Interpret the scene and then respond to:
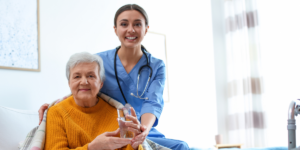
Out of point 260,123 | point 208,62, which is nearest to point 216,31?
point 208,62

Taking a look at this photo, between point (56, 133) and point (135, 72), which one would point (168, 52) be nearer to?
point (135, 72)

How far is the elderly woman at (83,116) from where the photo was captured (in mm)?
1230

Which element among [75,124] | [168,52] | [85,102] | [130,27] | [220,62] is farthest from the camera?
[220,62]

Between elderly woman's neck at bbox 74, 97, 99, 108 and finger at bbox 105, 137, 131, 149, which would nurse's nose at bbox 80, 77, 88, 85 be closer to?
elderly woman's neck at bbox 74, 97, 99, 108

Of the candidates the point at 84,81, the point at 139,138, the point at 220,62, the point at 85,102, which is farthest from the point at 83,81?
the point at 220,62

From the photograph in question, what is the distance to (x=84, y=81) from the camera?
137cm

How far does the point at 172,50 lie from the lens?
3764mm

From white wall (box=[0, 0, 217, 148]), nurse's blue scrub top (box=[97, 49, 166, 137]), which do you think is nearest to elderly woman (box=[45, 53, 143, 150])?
nurse's blue scrub top (box=[97, 49, 166, 137])

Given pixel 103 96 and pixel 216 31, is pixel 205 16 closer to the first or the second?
pixel 216 31

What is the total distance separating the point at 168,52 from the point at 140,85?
2.05 m

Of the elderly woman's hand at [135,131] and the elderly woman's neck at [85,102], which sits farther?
the elderly woman's neck at [85,102]

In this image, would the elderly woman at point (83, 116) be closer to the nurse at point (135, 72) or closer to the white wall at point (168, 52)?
the nurse at point (135, 72)

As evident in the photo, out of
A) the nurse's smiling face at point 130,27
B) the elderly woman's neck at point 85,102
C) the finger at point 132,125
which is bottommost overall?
the finger at point 132,125

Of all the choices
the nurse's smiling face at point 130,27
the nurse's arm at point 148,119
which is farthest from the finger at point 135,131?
the nurse's smiling face at point 130,27
